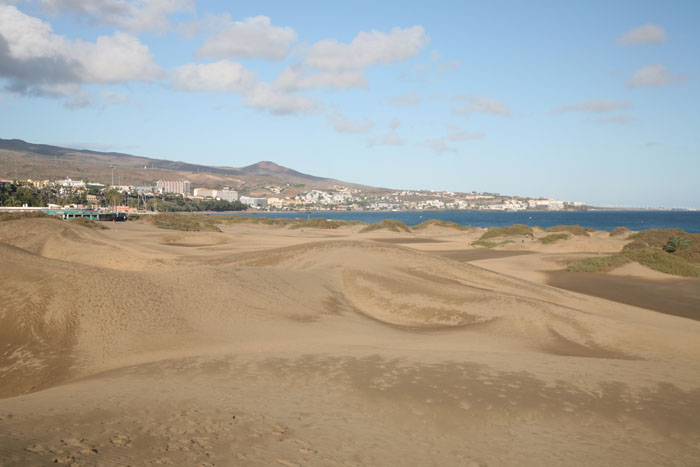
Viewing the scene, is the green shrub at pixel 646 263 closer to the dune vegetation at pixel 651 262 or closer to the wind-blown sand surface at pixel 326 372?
the dune vegetation at pixel 651 262

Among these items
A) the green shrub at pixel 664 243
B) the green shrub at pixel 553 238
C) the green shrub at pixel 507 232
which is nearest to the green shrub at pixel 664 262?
the green shrub at pixel 664 243

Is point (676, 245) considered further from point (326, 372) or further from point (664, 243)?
point (326, 372)

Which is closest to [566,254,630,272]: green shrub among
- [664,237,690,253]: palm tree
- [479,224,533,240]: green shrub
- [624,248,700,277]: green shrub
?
[624,248,700,277]: green shrub

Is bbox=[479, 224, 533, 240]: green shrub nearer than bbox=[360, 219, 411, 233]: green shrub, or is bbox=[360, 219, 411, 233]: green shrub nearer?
bbox=[479, 224, 533, 240]: green shrub

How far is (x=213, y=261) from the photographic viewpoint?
2019cm

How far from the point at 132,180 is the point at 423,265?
7653 inches

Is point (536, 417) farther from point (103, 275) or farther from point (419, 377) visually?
point (103, 275)

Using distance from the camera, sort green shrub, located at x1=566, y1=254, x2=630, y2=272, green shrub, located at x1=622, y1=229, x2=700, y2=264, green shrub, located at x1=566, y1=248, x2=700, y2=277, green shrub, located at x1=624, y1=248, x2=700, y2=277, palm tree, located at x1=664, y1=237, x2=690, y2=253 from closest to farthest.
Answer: green shrub, located at x1=624, y1=248, x2=700, y2=277, green shrub, located at x1=566, y1=248, x2=700, y2=277, green shrub, located at x1=566, y1=254, x2=630, y2=272, green shrub, located at x1=622, y1=229, x2=700, y2=264, palm tree, located at x1=664, y1=237, x2=690, y2=253

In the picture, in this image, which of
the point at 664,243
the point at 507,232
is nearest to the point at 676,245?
the point at 664,243

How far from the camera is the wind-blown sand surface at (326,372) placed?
17.0ft

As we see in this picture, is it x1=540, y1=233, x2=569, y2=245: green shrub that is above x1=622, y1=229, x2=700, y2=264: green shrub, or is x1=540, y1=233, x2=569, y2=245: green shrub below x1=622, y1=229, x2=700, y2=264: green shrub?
below

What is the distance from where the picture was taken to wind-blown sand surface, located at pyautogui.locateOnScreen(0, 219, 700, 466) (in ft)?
17.0

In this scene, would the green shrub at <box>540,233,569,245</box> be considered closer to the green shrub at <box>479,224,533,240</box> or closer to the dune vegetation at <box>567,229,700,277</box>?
the green shrub at <box>479,224,533,240</box>

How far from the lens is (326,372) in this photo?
312 inches
